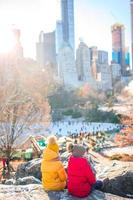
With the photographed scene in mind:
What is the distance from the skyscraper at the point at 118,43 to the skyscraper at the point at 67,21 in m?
14.0

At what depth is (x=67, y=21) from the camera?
138 metres

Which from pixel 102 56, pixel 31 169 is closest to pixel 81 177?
pixel 31 169

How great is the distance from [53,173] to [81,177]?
1.60 feet

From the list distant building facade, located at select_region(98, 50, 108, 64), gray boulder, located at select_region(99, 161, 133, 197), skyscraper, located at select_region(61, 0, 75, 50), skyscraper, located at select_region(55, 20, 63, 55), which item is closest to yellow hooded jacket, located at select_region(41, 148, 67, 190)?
gray boulder, located at select_region(99, 161, 133, 197)

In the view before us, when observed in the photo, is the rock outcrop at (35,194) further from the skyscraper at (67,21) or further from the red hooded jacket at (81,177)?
the skyscraper at (67,21)

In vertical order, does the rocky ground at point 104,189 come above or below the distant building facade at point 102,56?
below

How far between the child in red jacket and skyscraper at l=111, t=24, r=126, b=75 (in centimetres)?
11920

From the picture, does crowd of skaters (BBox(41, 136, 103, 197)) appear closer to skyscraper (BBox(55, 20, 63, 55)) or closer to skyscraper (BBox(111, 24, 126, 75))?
skyscraper (BBox(111, 24, 126, 75))

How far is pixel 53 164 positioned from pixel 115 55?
12320 centimetres

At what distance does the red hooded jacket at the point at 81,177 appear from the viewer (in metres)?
5.81

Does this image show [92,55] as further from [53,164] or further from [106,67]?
[53,164]

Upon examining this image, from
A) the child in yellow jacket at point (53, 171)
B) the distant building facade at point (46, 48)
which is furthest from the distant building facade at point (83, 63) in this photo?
the child in yellow jacket at point (53, 171)

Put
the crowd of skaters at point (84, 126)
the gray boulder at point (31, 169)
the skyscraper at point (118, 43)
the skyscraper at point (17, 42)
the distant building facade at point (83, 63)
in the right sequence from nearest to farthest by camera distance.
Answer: the gray boulder at point (31, 169), the crowd of skaters at point (84, 126), the skyscraper at point (17, 42), the distant building facade at point (83, 63), the skyscraper at point (118, 43)

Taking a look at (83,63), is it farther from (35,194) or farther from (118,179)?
(35,194)
